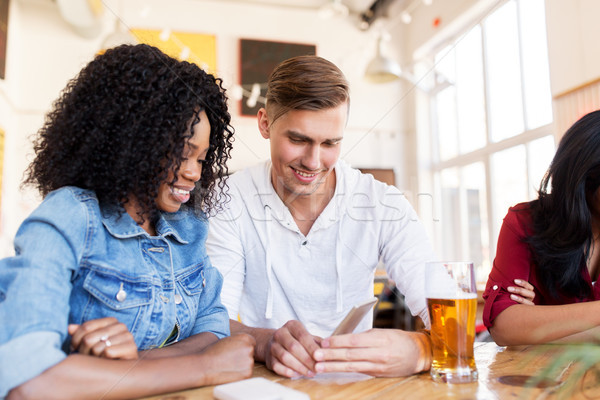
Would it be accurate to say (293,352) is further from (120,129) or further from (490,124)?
(490,124)

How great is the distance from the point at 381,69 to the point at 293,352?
3.35 meters

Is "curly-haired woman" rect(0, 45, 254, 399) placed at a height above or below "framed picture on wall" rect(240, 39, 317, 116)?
below

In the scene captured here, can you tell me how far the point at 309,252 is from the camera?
1292mm

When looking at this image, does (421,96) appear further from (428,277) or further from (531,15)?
(428,277)

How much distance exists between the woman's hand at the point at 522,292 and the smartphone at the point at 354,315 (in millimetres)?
484

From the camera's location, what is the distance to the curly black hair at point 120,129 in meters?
0.79

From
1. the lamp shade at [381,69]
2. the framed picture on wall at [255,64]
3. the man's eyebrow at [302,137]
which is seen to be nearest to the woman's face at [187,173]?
the man's eyebrow at [302,137]

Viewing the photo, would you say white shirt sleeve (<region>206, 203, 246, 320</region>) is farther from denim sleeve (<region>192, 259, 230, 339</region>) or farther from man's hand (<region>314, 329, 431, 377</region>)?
man's hand (<region>314, 329, 431, 377</region>)

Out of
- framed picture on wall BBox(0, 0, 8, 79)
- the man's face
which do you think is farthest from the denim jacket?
framed picture on wall BBox(0, 0, 8, 79)

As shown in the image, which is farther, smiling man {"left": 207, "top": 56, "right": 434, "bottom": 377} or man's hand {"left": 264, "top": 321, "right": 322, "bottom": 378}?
smiling man {"left": 207, "top": 56, "right": 434, "bottom": 377}

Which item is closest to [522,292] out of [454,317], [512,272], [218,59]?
[512,272]

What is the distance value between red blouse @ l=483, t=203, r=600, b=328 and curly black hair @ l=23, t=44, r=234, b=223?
2.45 feet

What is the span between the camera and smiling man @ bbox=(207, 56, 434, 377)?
1.23 m

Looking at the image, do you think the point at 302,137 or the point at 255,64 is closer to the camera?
the point at 302,137
